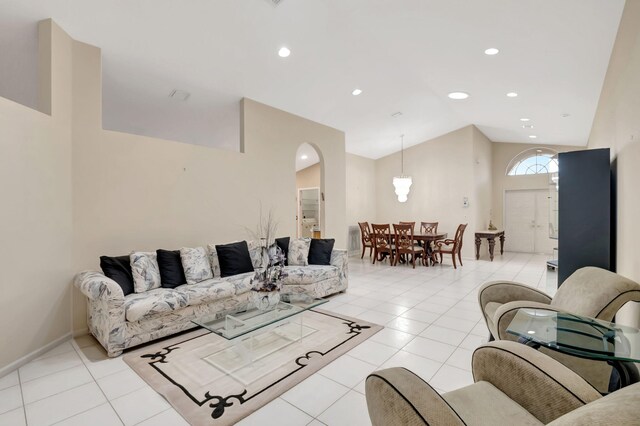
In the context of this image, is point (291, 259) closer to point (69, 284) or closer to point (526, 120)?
point (69, 284)

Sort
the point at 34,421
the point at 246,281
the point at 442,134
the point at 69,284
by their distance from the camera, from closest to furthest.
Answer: the point at 34,421
the point at 69,284
the point at 246,281
the point at 442,134

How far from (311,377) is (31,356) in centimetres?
253

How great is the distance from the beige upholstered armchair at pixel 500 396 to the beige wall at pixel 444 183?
7095 mm

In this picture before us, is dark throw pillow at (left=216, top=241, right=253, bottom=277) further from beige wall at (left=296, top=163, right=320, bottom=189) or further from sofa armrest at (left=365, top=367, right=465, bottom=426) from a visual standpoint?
beige wall at (left=296, top=163, right=320, bottom=189)

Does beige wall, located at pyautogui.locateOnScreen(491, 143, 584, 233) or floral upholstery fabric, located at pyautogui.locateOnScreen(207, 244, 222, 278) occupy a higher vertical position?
beige wall, located at pyautogui.locateOnScreen(491, 143, 584, 233)

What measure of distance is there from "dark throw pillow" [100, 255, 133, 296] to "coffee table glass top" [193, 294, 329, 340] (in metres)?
1.06

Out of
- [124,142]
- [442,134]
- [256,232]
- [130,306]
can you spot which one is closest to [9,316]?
[130,306]

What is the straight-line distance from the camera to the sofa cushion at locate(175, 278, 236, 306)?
10.8ft

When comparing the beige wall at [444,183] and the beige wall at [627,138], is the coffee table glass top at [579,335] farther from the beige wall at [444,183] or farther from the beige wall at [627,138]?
the beige wall at [444,183]

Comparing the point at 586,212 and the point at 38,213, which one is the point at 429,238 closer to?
the point at 586,212

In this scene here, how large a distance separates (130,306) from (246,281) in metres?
1.26

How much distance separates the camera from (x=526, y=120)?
6.28m

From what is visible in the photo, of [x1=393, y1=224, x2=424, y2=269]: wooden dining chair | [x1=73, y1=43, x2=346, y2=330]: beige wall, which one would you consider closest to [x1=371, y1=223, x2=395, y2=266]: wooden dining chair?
[x1=393, y1=224, x2=424, y2=269]: wooden dining chair

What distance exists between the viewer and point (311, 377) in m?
2.47
